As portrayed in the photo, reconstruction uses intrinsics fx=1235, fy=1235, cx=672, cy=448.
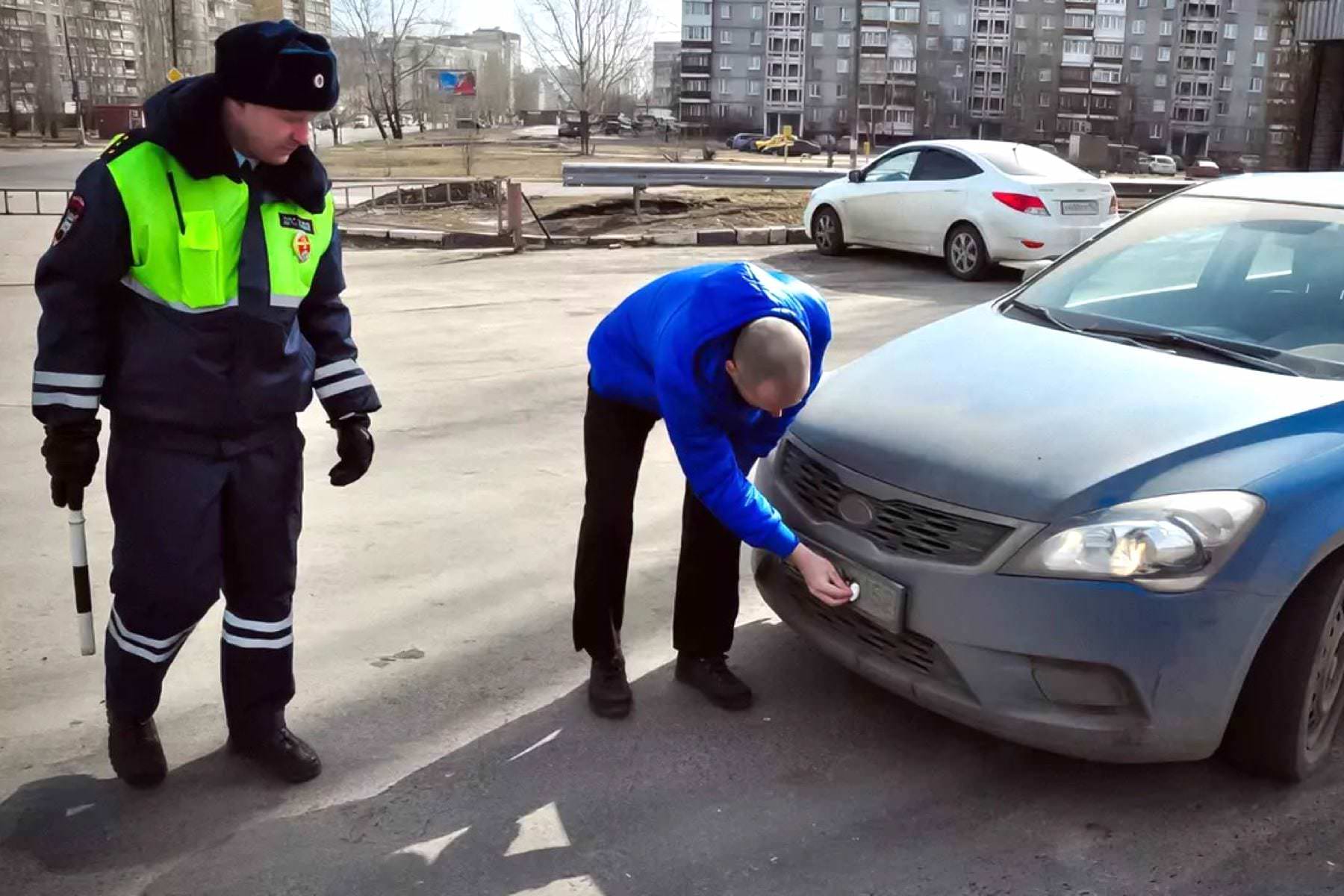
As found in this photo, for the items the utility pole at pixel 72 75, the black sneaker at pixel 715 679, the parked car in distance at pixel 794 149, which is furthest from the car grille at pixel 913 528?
the parked car in distance at pixel 794 149

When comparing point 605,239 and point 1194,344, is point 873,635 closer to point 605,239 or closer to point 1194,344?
point 1194,344

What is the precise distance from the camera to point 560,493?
5.62 metres

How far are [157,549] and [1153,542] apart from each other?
2286 mm

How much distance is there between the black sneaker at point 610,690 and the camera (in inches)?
140

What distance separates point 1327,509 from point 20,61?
7889 cm

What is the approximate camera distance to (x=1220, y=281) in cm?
406

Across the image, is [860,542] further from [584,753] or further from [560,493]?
[560,493]

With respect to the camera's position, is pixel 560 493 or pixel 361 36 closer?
pixel 560 493

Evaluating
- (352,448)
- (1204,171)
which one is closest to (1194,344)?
(352,448)

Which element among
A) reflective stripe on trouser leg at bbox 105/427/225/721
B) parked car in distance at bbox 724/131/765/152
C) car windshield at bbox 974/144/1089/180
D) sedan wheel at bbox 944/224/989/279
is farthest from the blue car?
parked car in distance at bbox 724/131/765/152

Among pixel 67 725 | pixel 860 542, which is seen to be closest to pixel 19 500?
pixel 67 725

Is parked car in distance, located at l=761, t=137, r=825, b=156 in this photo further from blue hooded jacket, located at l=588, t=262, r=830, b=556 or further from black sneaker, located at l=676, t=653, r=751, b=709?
blue hooded jacket, located at l=588, t=262, r=830, b=556

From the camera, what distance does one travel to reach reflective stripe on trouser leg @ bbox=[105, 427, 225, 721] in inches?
112

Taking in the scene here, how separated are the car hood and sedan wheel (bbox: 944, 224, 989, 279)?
914 centimetres
